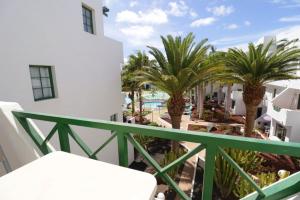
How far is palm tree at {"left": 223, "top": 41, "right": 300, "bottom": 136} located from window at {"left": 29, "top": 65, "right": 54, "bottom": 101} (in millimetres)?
9240

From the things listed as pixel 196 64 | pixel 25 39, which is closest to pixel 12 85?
pixel 25 39

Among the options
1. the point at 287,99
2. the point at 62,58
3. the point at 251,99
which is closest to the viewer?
the point at 62,58

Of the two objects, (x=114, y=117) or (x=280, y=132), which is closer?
(x=114, y=117)

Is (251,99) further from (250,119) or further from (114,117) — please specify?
(114,117)

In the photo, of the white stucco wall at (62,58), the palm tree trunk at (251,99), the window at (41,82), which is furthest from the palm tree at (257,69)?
the window at (41,82)

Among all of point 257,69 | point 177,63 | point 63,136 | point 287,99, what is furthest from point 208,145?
point 287,99

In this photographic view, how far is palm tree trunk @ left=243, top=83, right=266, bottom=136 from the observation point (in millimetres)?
11036

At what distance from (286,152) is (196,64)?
28.2 ft

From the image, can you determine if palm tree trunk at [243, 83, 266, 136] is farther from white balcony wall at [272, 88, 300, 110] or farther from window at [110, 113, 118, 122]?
white balcony wall at [272, 88, 300, 110]

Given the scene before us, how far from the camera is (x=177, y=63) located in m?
9.43

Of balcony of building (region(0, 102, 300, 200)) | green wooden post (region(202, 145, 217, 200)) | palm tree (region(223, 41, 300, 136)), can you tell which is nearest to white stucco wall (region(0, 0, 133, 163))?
balcony of building (region(0, 102, 300, 200))

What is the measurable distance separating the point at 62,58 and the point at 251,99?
10594 mm

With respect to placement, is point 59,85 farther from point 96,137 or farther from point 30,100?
point 96,137

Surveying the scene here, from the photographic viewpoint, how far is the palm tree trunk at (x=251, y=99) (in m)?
11.0
